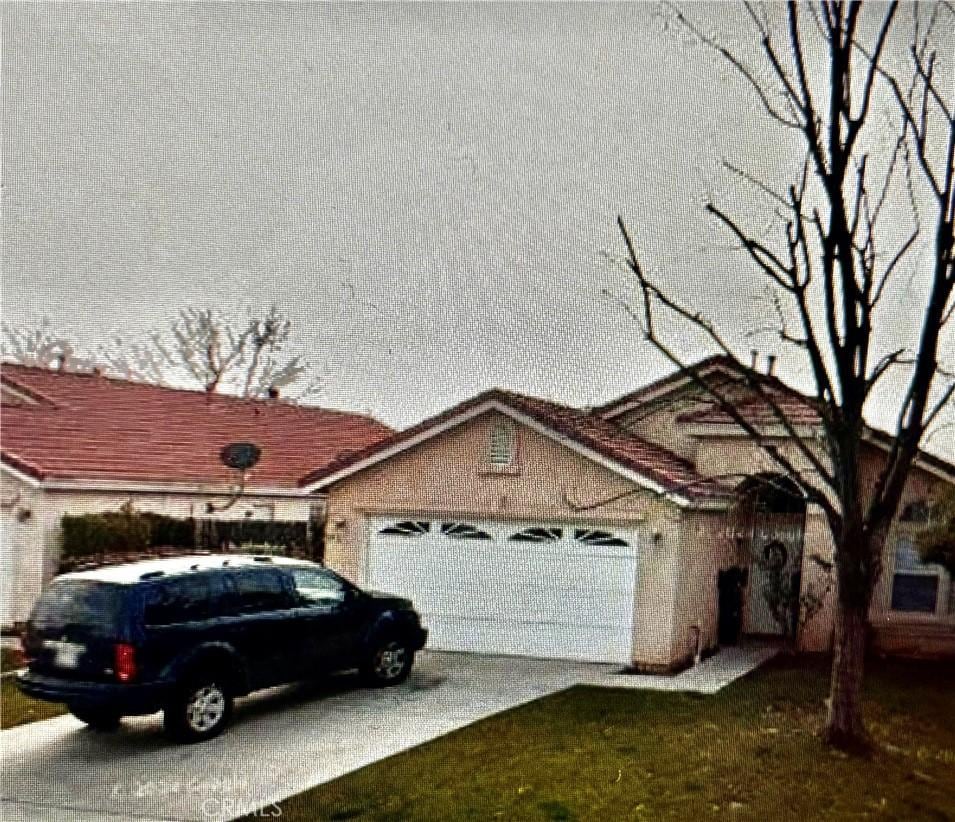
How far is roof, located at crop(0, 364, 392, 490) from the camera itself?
7.10m

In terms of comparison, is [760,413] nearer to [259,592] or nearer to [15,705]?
[259,592]

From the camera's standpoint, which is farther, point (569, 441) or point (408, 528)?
point (408, 528)

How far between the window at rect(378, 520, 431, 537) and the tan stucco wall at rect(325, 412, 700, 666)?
0.34ft

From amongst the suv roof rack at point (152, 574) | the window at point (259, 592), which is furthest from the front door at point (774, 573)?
the suv roof rack at point (152, 574)

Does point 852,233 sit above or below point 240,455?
above

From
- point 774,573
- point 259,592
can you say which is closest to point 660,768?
point 259,592

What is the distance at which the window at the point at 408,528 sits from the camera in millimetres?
9188

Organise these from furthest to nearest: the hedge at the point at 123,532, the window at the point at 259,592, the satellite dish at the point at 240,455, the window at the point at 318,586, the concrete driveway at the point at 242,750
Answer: the satellite dish at the point at 240,455 < the hedge at the point at 123,532 < the window at the point at 318,586 < the window at the point at 259,592 < the concrete driveway at the point at 242,750

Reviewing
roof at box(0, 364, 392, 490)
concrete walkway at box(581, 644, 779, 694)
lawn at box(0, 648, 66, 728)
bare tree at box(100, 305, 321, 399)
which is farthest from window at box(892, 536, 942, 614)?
lawn at box(0, 648, 66, 728)

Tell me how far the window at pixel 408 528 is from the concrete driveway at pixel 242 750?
1.55 metres

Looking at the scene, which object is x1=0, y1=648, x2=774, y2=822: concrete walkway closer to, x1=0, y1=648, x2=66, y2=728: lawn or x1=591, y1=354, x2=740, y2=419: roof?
x1=0, y1=648, x2=66, y2=728: lawn

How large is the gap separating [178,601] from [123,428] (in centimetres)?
195

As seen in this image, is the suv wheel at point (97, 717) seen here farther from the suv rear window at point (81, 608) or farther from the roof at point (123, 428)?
the roof at point (123, 428)

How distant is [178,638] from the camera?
5.95 m
